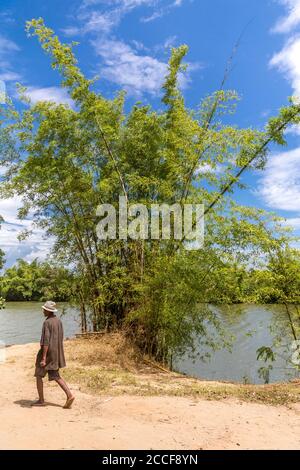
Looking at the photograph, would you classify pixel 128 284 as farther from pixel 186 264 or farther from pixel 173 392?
pixel 173 392

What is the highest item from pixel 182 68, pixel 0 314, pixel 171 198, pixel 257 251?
pixel 182 68

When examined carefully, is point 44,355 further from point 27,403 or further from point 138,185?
point 138,185

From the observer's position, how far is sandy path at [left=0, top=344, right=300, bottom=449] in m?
4.20

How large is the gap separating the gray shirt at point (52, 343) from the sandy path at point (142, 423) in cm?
52

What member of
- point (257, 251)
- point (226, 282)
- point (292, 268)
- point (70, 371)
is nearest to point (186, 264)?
point (226, 282)

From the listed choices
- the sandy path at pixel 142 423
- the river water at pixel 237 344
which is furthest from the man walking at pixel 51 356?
the river water at pixel 237 344

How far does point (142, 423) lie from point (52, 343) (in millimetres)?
1374

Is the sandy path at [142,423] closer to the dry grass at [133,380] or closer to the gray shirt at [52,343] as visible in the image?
the dry grass at [133,380]

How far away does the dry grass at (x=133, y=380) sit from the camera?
6.17 meters

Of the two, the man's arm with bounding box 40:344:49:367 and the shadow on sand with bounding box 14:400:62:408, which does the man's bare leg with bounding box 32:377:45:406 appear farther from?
the man's arm with bounding box 40:344:49:367

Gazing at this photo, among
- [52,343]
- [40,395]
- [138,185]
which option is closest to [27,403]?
[40,395]

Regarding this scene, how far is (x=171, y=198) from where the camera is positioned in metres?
9.53
